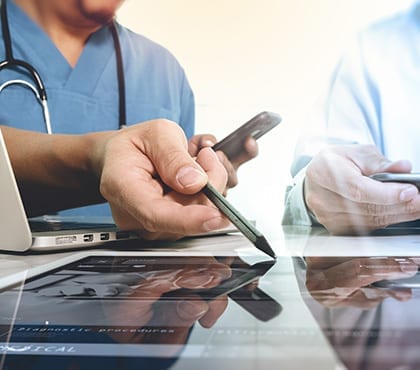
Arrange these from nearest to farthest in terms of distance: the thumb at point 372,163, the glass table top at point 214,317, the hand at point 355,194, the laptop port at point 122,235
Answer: the glass table top at point 214,317
the laptop port at point 122,235
the hand at point 355,194
the thumb at point 372,163

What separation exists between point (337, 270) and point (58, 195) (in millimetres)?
503

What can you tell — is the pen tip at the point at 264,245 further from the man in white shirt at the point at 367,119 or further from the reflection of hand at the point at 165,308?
the man in white shirt at the point at 367,119

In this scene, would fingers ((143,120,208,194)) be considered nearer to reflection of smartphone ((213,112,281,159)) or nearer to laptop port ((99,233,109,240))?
laptop port ((99,233,109,240))

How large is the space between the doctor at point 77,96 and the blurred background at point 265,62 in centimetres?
5

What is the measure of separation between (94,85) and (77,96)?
0.04 meters

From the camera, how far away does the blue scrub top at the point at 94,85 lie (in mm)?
955

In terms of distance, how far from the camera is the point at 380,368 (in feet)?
0.59

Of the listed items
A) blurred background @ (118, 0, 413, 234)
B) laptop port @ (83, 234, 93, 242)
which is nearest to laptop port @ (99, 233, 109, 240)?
laptop port @ (83, 234, 93, 242)

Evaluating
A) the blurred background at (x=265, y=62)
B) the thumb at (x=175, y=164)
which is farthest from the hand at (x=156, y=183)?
the blurred background at (x=265, y=62)

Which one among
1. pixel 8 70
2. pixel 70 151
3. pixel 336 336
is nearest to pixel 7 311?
pixel 336 336

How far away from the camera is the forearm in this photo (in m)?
0.67

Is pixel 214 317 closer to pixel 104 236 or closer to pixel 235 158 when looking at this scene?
pixel 104 236

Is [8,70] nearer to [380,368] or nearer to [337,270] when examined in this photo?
[337,270]

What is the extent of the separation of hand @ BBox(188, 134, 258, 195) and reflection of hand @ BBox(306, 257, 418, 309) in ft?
1.34
